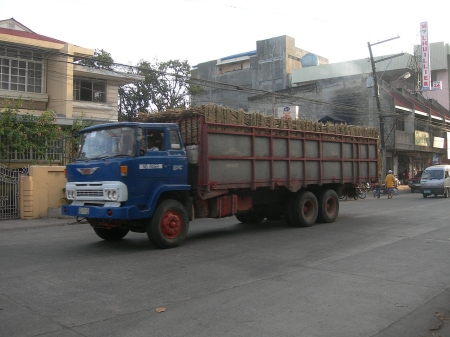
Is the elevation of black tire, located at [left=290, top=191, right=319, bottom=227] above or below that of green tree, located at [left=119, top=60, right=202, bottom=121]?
below

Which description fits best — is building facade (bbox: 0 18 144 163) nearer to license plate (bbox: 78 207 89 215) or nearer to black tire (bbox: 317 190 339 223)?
license plate (bbox: 78 207 89 215)

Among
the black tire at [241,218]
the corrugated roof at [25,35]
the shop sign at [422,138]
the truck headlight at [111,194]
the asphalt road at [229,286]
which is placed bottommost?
the asphalt road at [229,286]

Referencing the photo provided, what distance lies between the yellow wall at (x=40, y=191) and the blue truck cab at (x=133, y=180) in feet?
22.6

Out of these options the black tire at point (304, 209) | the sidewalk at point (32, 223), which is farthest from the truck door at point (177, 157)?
the sidewalk at point (32, 223)

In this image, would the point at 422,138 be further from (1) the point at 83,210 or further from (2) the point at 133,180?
(1) the point at 83,210

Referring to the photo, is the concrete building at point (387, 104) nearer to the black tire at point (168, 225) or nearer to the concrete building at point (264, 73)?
the concrete building at point (264, 73)

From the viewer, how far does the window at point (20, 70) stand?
20.9 meters

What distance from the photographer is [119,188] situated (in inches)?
325

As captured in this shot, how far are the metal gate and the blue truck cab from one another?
23.0 ft

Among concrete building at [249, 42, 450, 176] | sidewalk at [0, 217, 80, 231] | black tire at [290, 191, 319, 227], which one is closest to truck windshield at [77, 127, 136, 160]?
sidewalk at [0, 217, 80, 231]

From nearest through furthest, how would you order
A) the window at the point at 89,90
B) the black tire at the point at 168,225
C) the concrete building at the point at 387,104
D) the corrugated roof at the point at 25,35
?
the black tire at the point at 168,225
the corrugated roof at the point at 25,35
the window at the point at 89,90
the concrete building at the point at 387,104

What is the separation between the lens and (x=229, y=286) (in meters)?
6.31

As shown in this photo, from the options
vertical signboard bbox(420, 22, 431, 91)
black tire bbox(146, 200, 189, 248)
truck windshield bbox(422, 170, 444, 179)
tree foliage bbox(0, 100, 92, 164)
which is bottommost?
black tire bbox(146, 200, 189, 248)

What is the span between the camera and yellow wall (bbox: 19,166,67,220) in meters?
15.2
